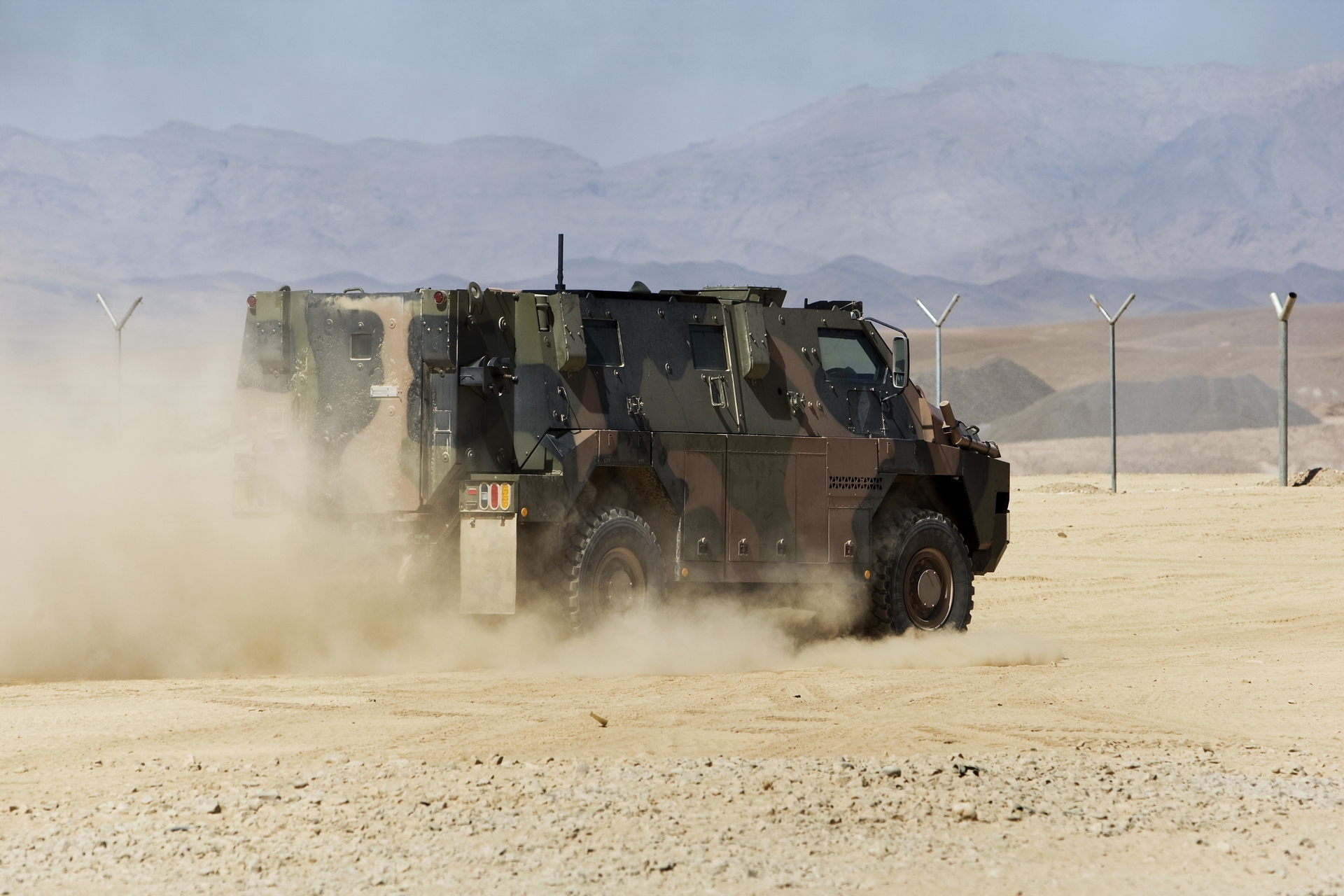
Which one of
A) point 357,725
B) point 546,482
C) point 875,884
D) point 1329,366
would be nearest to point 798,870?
point 875,884

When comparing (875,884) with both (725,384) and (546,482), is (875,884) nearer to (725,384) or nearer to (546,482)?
(546,482)

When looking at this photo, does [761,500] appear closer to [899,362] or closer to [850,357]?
[850,357]

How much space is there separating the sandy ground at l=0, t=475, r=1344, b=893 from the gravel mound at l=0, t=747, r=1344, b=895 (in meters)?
0.02

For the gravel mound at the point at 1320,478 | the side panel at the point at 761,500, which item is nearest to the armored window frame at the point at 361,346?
the side panel at the point at 761,500

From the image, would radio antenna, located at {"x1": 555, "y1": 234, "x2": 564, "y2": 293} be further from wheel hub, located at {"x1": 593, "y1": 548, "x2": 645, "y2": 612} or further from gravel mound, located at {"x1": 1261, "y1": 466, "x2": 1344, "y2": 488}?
gravel mound, located at {"x1": 1261, "y1": 466, "x2": 1344, "y2": 488}

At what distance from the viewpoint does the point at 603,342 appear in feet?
40.6

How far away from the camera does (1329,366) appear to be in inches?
3543

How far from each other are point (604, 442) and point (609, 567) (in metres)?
0.90

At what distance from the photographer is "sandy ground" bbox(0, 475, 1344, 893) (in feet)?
19.1

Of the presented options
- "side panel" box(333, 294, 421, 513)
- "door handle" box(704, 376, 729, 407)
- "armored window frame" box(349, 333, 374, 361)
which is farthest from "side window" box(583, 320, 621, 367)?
"armored window frame" box(349, 333, 374, 361)

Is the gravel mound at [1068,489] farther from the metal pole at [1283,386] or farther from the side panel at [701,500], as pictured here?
the side panel at [701,500]

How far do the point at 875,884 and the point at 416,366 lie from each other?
6.70 meters

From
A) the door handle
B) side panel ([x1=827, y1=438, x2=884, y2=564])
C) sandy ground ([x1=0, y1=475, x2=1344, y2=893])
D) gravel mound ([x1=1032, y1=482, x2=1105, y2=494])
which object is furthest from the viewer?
gravel mound ([x1=1032, y1=482, x2=1105, y2=494])

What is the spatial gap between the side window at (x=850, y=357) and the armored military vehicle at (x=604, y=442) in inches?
0.7
